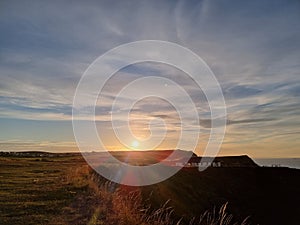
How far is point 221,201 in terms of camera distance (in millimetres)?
37375

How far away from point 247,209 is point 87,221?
96.9ft

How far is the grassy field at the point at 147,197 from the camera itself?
34.2 feet

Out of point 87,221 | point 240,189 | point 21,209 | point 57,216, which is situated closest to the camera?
point 87,221

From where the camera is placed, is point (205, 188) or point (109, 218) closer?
point (109, 218)

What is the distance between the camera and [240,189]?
144ft

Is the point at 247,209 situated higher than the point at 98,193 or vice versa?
the point at 98,193

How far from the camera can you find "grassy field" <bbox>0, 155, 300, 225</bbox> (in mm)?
10438

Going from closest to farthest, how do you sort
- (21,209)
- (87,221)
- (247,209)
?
(87,221) → (21,209) → (247,209)

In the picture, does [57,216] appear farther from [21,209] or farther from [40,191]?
[40,191]

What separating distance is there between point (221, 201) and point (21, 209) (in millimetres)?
29038

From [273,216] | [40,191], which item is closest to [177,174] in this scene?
[273,216]

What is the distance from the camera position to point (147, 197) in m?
22.7

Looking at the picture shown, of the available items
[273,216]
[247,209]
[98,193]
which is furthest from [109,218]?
[273,216]

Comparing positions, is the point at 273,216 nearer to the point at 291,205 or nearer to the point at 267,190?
the point at 291,205
